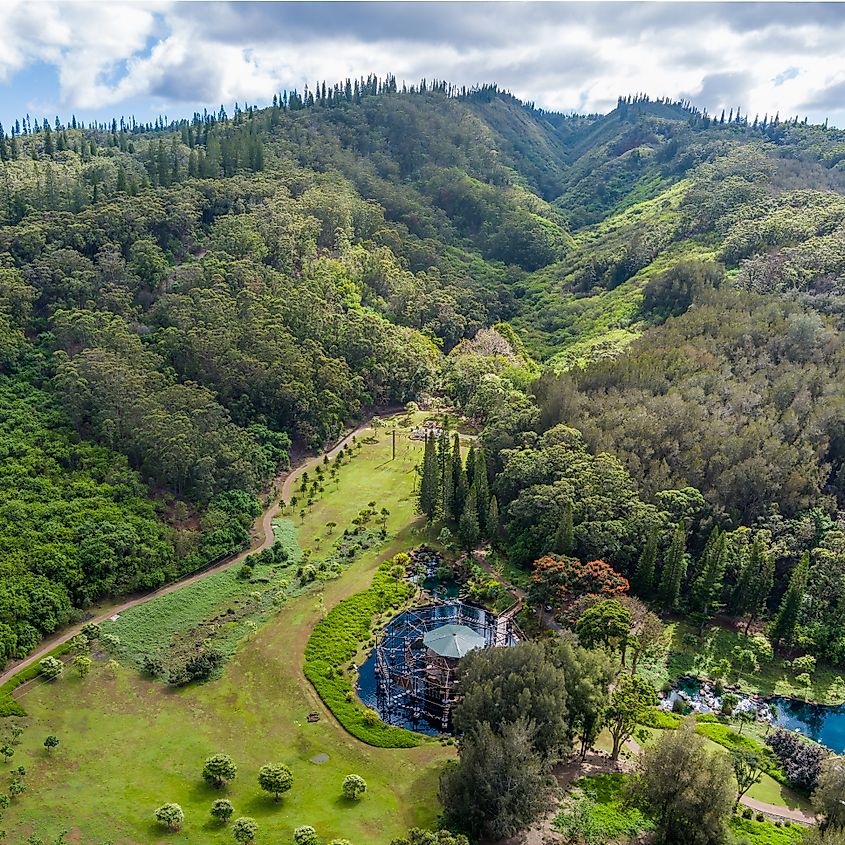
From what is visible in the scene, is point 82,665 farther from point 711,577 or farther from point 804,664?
point 804,664

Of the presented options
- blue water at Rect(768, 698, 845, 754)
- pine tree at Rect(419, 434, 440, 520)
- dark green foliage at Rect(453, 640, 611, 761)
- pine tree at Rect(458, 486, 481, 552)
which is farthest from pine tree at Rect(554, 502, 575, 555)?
blue water at Rect(768, 698, 845, 754)

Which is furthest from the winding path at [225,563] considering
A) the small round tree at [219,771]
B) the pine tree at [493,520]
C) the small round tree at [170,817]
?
the pine tree at [493,520]

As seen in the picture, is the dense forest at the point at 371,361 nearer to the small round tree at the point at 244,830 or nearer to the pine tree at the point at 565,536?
the pine tree at the point at 565,536

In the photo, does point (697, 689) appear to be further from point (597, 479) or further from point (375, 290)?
point (375, 290)

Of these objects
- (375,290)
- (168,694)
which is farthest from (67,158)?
(168,694)

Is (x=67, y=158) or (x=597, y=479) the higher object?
(x=67, y=158)

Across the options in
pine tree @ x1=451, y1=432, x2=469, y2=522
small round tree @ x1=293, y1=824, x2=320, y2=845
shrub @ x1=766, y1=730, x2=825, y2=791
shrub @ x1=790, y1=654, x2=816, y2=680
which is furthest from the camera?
pine tree @ x1=451, y1=432, x2=469, y2=522

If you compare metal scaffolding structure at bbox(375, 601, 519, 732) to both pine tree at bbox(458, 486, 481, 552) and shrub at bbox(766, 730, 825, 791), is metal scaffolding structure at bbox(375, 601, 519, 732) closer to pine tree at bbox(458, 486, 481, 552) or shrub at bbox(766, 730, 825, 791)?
pine tree at bbox(458, 486, 481, 552)
